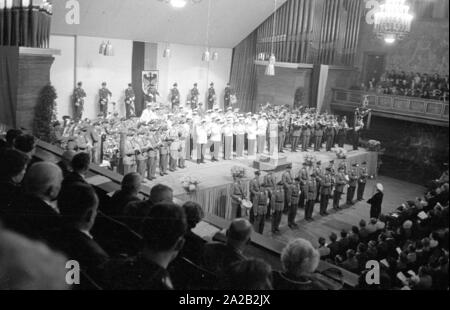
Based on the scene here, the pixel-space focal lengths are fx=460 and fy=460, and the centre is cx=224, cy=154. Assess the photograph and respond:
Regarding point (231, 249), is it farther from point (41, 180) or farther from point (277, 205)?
point (277, 205)

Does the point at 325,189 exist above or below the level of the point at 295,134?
below

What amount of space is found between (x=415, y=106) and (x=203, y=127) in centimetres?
604

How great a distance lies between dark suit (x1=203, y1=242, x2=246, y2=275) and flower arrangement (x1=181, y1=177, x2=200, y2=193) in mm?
6821

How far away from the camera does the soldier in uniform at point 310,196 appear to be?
1120 cm

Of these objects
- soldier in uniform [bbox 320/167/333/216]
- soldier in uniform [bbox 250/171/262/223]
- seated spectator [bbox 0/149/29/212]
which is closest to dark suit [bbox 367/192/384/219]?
soldier in uniform [bbox 320/167/333/216]

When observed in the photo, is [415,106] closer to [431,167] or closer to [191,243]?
[431,167]

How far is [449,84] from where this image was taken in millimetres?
3037

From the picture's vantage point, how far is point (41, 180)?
310cm

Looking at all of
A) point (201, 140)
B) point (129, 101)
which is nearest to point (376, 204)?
point (201, 140)

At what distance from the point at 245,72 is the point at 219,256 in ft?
61.5

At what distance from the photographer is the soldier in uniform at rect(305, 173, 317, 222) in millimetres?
11203

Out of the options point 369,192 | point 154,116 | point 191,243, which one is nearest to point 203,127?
point 154,116

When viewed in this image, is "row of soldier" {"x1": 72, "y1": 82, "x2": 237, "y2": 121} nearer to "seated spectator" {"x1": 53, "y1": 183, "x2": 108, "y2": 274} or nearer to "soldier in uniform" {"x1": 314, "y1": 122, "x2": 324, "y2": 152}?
"soldier in uniform" {"x1": 314, "y1": 122, "x2": 324, "y2": 152}

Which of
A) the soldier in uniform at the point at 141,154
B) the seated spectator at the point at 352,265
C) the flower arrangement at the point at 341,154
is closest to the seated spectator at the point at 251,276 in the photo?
the seated spectator at the point at 352,265
